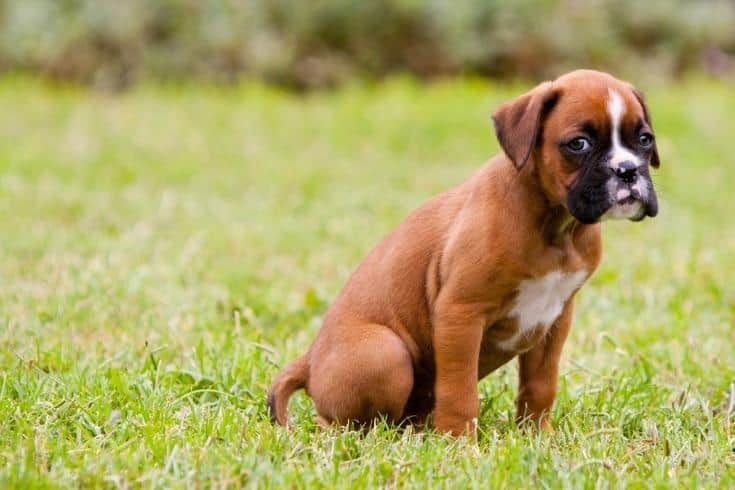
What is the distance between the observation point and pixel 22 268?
6.41 m

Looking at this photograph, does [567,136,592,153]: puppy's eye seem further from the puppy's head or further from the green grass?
the green grass

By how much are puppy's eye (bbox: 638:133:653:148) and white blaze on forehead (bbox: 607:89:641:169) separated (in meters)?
0.09

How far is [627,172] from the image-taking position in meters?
3.66

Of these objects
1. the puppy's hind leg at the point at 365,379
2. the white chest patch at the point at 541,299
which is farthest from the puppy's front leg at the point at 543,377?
the puppy's hind leg at the point at 365,379

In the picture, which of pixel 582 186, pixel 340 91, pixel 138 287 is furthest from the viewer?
pixel 340 91

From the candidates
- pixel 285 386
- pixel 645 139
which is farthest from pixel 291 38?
pixel 645 139

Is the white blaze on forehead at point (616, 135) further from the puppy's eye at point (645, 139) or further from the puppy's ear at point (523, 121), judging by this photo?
the puppy's ear at point (523, 121)

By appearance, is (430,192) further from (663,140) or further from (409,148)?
(663,140)

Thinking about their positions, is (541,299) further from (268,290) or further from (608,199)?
(268,290)

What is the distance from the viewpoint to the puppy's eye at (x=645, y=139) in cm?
378

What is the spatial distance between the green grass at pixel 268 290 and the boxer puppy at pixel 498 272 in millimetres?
183

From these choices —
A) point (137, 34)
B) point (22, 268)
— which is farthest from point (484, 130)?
point (22, 268)

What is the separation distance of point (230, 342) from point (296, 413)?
798 millimetres

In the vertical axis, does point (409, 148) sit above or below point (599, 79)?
below
